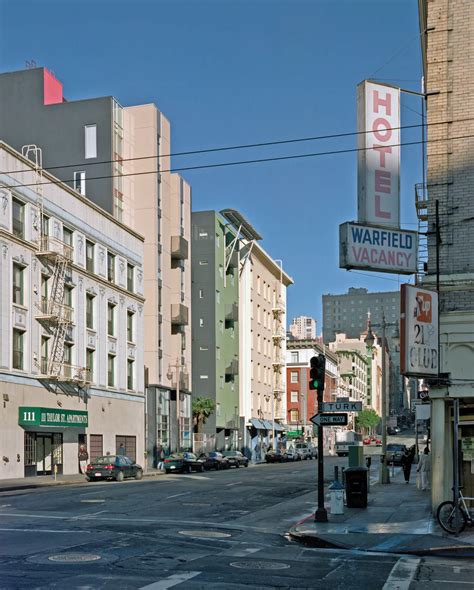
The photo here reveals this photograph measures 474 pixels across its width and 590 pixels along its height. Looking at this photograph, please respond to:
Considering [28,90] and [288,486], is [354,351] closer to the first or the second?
[28,90]

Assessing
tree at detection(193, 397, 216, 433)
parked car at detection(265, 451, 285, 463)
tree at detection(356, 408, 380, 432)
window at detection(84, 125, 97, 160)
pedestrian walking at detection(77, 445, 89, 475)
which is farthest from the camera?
tree at detection(356, 408, 380, 432)

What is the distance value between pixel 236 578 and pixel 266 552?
3193mm

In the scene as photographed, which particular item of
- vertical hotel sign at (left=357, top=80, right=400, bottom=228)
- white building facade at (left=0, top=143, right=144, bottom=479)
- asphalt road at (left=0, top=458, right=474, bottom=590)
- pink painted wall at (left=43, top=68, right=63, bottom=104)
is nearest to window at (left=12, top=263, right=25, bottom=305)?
white building facade at (left=0, top=143, right=144, bottom=479)

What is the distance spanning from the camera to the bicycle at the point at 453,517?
53.3ft

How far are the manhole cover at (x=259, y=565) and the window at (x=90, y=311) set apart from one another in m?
37.4

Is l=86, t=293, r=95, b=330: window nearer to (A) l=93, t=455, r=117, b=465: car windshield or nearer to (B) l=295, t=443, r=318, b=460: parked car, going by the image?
(A) l=93, t=455, r=117, b=465: car windshield

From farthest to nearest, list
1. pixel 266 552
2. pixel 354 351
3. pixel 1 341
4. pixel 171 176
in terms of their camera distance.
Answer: pixel 354 351 < pixel 171 176 < pixel 1 341 < pixel 266 552

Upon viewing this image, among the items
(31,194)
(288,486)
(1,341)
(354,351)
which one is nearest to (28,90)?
(31,194)

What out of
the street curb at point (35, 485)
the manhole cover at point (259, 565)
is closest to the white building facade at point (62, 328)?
the street curb at point (35, 485)

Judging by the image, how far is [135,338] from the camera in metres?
56.7

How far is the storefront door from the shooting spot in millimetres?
43125

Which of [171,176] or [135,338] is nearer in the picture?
[135,338]

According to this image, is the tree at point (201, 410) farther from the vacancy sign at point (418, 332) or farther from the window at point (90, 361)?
the vacancy sign at point (418, 332)

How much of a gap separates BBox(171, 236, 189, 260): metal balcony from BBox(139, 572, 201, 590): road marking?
173 ft
